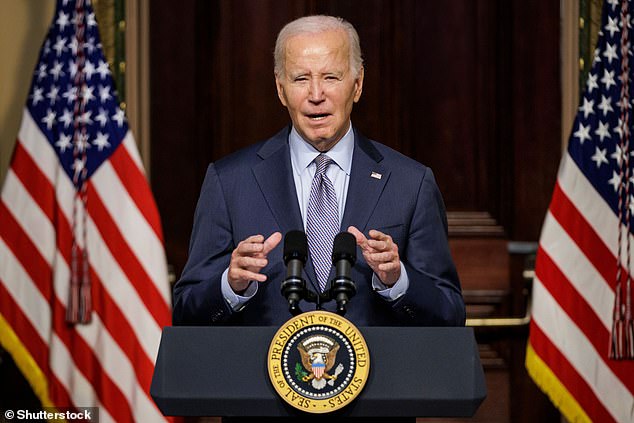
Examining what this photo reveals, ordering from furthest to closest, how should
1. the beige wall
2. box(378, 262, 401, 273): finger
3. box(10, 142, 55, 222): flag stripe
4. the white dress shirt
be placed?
the beige wall
box(10, 142, 55, 222): flag stripe
the white dress shirt
box(378, 262, 401, 273): finger

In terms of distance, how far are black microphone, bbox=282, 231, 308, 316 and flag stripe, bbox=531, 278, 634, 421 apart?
216 centimetres

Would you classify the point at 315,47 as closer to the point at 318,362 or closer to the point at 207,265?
the point at 207,265

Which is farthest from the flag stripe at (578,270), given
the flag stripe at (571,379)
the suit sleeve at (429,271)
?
the suit sleeve at (429,271)

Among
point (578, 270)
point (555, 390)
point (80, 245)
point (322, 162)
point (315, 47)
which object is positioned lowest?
point (555, 390)

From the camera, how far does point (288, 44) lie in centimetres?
234

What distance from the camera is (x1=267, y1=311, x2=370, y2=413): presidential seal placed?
1902mm

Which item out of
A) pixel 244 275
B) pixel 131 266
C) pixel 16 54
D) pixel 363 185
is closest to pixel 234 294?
pixel 244 275

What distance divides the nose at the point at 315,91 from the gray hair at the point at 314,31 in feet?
0.29

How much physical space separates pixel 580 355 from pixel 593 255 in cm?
36

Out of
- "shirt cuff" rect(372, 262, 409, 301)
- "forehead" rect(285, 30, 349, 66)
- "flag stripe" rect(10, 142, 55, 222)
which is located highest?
"forehead" rect(285, 30, 349, 66)

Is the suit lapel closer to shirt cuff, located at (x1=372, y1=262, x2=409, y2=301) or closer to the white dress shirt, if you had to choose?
the white dress shirt

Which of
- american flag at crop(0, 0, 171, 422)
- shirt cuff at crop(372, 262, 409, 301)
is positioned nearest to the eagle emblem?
shirt cuff at crop(372, 262, 409, 301)

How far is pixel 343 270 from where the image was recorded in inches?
76.1

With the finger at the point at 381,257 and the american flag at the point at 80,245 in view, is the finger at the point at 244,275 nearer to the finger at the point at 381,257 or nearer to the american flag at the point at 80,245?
the finger at the point at 381,257
